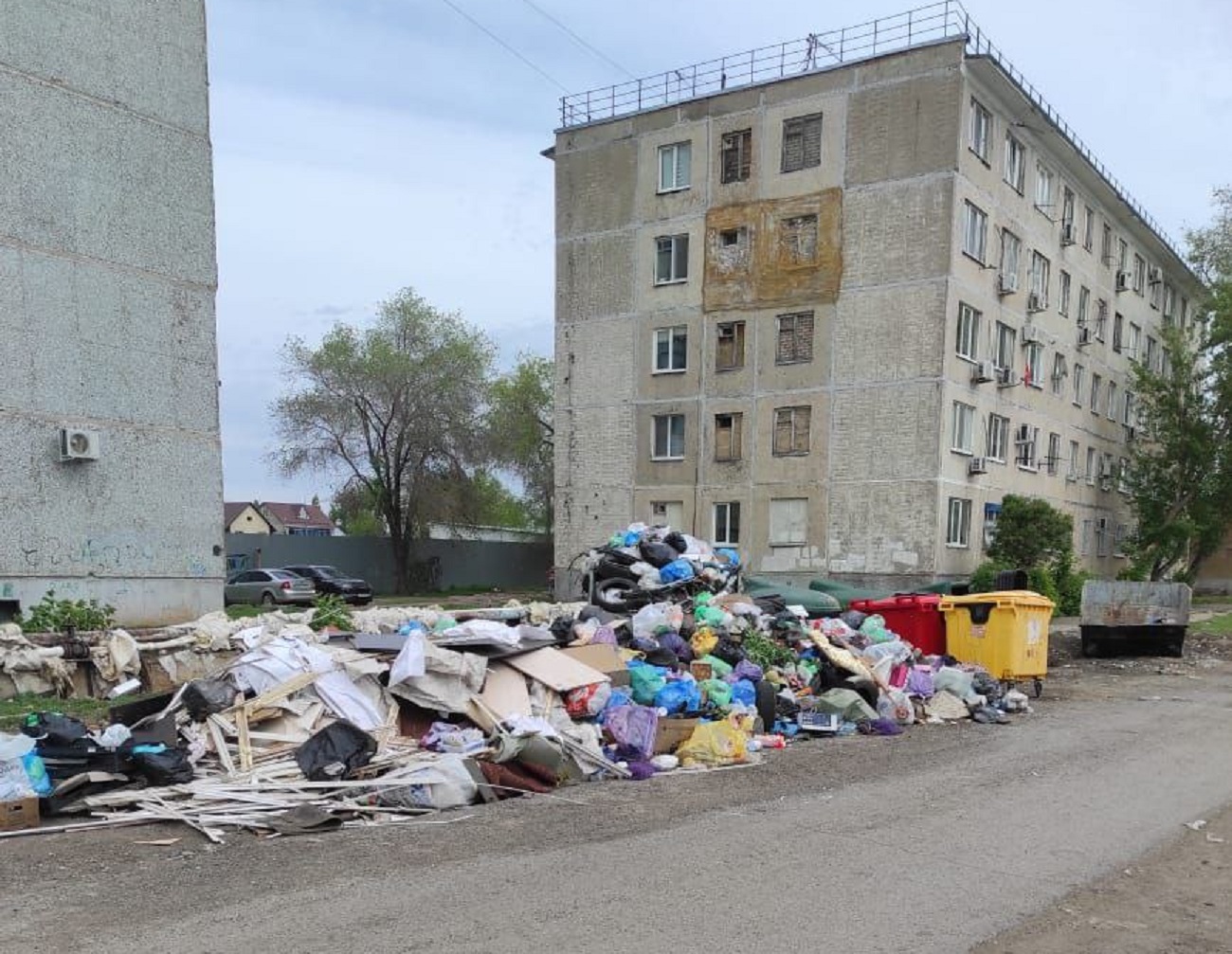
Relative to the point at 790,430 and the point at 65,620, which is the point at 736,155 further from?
the point at 65,620

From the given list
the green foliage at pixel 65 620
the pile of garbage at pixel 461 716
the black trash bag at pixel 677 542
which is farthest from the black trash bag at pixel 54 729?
the black trash bag at pixel 677 542

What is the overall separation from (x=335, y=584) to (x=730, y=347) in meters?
14.8

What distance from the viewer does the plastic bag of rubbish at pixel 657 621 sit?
1113cm

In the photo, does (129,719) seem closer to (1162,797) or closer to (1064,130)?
(1162,797)

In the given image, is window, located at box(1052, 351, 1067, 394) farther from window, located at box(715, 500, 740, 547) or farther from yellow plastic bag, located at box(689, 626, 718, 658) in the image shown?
yellow plastic bag, located at box(689, 626, 718, 658)

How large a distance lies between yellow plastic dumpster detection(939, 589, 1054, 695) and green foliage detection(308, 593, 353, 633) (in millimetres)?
7640

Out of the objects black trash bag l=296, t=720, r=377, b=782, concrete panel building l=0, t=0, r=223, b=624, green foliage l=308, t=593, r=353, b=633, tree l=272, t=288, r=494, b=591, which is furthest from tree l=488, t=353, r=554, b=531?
black trash bag l=296, t=720, r=377, b=782

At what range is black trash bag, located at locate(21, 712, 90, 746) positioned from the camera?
6.75 m

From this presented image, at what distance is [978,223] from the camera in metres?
28.5

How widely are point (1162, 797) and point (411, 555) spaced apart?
36.3 metres

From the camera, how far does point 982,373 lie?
28484 mm

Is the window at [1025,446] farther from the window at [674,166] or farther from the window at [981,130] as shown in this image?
the window at [674,166]

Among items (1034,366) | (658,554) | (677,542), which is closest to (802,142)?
(1034,366)

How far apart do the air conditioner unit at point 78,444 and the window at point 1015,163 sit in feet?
82.5
